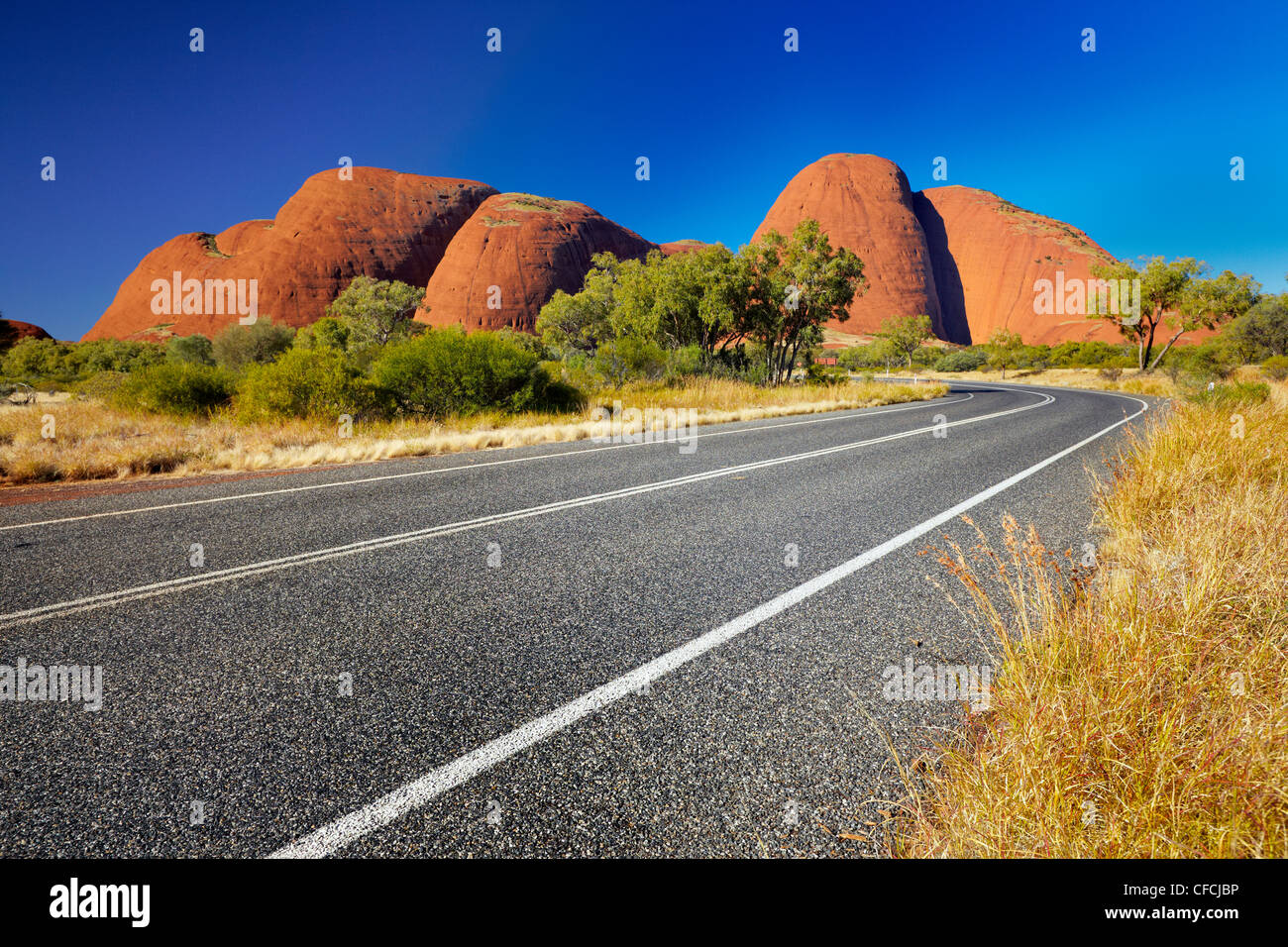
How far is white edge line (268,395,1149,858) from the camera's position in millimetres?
1569

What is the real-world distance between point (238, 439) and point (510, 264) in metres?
73.4

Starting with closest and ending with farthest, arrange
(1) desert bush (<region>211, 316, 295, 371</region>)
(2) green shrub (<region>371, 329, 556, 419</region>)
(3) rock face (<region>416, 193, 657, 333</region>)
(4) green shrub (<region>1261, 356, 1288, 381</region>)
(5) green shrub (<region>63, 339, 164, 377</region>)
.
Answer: (2) green shrub (<region>371, 329, 556, 419</region>)
(4) green shrub (<region>1261, 356, 1288, 381</region>)
(5) green shrub (<region>63, 339, 164, 377</region>)
(1) desert bush (<region>211, 316, 295, 371</region>)
(3) rock face (<region>416, 193, 657, 333</region>)

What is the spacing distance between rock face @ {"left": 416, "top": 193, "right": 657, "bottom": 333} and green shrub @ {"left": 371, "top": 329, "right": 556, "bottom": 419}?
61469 mm

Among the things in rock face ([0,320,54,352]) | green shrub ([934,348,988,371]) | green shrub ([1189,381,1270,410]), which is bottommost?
green shrub ([1189,381,1270,410])

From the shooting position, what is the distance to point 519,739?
2.02 m

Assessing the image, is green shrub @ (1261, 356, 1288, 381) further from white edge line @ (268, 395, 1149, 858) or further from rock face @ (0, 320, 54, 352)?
rock face @ (0, 320, 54, 352)

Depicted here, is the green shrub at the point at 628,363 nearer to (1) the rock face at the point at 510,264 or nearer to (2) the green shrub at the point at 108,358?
(2) the green shrub at the point at 108,358

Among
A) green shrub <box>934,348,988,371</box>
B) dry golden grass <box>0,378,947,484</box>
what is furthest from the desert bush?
green shrub <box>934,348,988,371</box>

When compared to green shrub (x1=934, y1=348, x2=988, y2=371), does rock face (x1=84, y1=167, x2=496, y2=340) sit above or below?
above

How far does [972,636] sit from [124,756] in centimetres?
386

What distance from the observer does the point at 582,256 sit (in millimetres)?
80500

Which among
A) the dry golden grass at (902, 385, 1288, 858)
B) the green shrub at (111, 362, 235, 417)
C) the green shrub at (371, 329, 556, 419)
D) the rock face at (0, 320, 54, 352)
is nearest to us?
the dry golden grass at (902, 385, 1288, 858)

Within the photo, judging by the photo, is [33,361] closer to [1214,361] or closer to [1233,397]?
[1233,397]

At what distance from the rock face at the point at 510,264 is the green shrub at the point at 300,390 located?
62359mm
